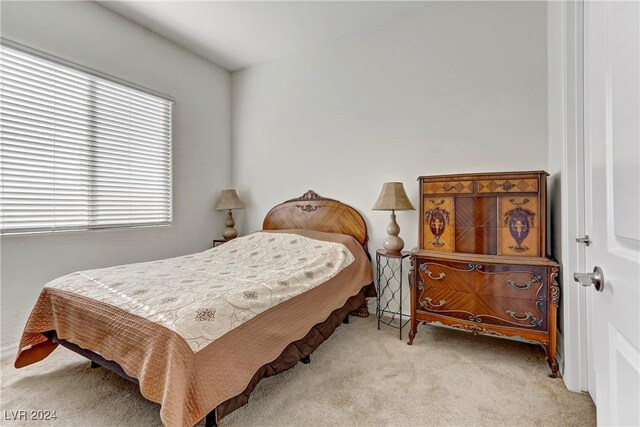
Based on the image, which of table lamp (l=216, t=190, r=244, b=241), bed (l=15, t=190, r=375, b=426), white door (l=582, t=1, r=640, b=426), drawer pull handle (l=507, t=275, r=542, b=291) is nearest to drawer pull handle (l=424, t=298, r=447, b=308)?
drawer pull handle (l=507, t=275, r=542, b=291)

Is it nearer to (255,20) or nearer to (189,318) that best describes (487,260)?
(189,318)

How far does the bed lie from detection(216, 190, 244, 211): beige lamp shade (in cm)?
104

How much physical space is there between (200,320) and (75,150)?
219 centimetres

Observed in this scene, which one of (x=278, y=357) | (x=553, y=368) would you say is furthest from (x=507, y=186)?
(x=278, y=357)

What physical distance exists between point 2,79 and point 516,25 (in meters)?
3.88

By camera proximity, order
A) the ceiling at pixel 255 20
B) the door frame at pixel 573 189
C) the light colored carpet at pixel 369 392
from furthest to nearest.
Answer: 1. the ceiling at pixel 255 20
2. the door frame at pixel 573 189
3. the light colored carpet at pixel 369 392

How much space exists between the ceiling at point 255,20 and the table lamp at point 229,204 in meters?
1.66

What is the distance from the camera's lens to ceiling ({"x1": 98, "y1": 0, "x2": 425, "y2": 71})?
8.75 feet

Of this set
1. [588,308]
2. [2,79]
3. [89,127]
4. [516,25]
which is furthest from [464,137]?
[2,79]

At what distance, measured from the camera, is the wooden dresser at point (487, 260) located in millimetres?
1903

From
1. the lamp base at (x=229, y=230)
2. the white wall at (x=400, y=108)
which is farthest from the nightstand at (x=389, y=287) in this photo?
the lamp base at (x=229, y=230)

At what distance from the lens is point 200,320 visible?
4.34ft

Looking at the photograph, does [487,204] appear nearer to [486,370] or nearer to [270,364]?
[486,370]

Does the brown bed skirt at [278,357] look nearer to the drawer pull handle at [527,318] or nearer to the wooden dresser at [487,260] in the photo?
the wooden dresser at [487,260]
